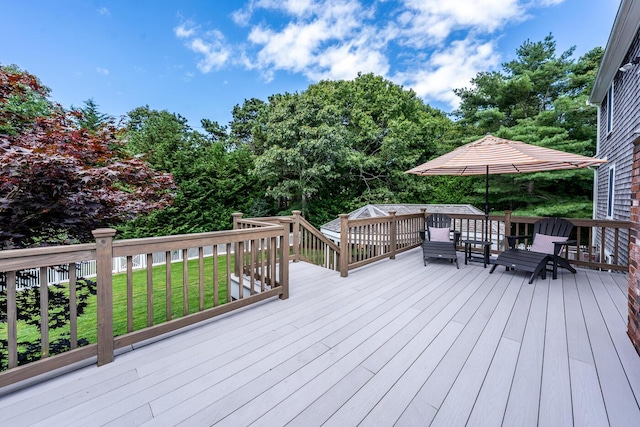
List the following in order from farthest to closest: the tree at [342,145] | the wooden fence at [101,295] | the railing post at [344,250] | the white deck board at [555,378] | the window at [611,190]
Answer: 1. the tree at [342,145]
2. the window at [611,190]
3. the railing post at [344,250]
4. the wooden fence at [101,295]
5. the white deck board at [555,378]

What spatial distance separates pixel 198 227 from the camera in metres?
10.8

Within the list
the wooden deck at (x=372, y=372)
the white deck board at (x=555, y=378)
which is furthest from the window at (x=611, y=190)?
the white deck board at (x=555, y=378)

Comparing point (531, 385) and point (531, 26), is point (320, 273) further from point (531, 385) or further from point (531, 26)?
point (531, 26)

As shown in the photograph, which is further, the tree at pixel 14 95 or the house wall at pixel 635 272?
the tree at pixel 14 95

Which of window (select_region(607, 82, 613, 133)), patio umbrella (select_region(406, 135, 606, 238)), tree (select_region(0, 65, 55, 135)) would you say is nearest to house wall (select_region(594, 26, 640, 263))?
window (select_region(607, 82, 613, 133))

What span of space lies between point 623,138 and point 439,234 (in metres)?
4.11

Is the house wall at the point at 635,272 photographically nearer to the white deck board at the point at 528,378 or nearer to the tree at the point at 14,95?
the white deck board at the point at 528,378

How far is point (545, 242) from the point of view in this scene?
14.5 ft

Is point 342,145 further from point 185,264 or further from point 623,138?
point 185,264

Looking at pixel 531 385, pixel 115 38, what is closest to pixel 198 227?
pixel 115 38

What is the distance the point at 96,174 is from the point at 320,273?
317 centimetres

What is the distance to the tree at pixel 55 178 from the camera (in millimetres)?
2215

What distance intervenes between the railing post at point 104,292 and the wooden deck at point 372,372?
0.12 metres

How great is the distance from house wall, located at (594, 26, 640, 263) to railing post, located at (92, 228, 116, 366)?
7287 millimetres
